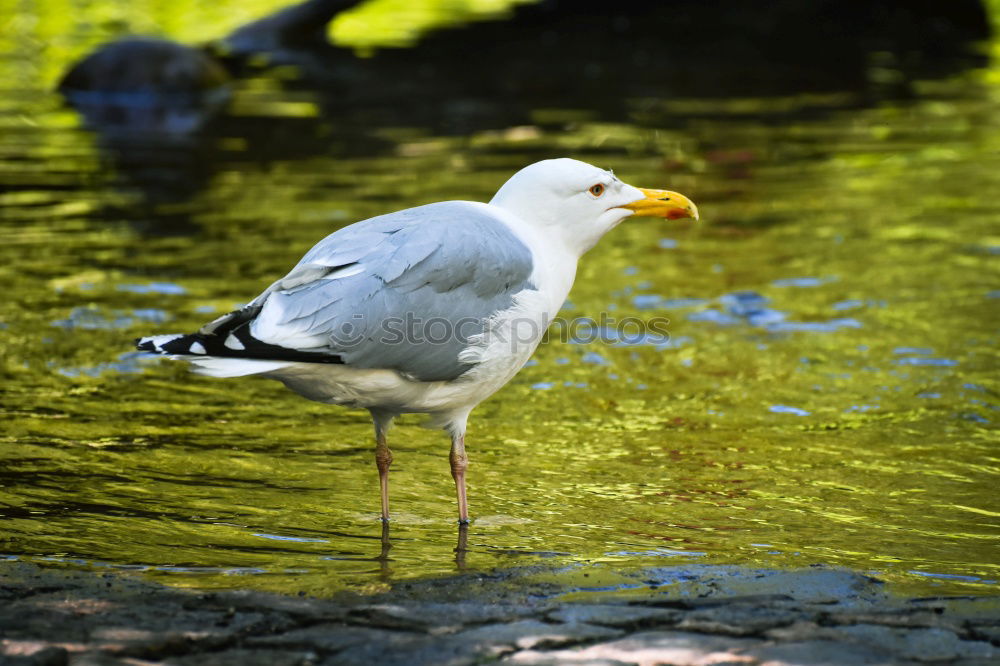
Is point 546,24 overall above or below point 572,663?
above

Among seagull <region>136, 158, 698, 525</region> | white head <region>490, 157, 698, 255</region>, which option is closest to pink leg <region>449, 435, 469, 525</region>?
seagull <region>136, 158, 698, 525</region>

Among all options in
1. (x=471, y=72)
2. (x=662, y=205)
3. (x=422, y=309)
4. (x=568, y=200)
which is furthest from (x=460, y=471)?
(x=471, y=72)

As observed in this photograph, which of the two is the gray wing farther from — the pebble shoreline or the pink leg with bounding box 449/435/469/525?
the pebble shoreline

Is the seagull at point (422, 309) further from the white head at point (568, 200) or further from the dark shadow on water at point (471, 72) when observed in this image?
the dark shadow on water at point (471, 72)

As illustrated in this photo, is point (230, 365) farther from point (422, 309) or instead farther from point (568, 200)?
point (568, 200)

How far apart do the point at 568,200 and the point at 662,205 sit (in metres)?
0.49

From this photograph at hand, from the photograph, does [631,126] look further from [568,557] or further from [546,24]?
[568,557]

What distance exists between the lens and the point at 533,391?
7934 mm

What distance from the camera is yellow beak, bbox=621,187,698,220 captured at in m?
5.84

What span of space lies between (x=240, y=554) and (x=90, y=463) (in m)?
1.59

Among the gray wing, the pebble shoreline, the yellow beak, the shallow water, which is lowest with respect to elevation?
the shallow water

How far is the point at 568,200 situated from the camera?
5.66 metres

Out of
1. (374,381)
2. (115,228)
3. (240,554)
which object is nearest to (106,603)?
(240,554)

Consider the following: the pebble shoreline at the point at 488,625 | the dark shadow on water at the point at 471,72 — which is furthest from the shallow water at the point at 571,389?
the dark shadow on water at the point at 471,72
